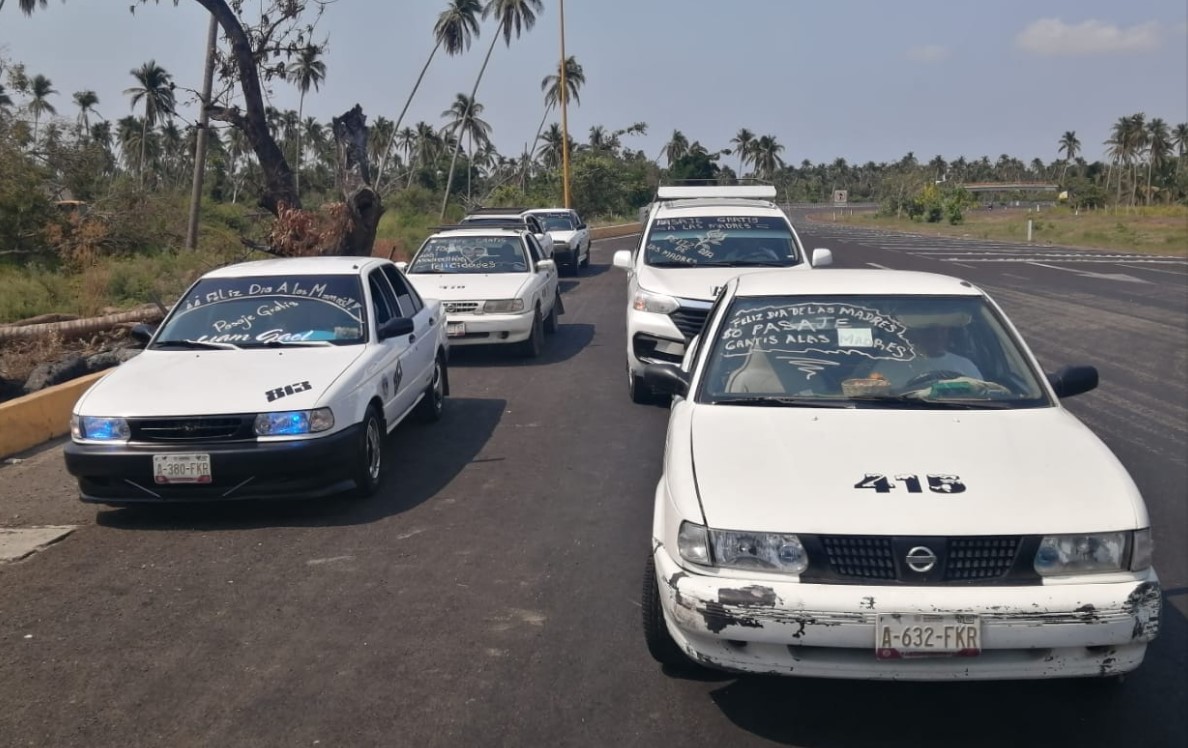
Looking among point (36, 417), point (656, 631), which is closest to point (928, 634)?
point (656, 631)

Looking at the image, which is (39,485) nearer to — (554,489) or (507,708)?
(554,489)

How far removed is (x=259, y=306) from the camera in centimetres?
791

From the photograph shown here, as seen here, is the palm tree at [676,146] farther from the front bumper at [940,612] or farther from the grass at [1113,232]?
the front bumper at [940,612]

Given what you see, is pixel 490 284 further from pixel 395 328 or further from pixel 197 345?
pixel 197 345

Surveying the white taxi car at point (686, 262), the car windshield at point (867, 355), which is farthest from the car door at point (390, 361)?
the car windshield at point (867, 355)

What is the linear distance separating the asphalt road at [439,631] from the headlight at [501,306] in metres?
3.65

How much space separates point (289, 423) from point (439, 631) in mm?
2142

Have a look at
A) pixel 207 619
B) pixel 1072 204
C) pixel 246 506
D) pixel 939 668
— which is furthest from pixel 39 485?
pixel 1072 204

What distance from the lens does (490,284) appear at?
12898 millimetres

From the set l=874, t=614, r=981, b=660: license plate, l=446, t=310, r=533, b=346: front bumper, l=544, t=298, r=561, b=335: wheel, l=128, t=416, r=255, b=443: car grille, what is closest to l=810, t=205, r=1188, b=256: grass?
l=544, t=298, r=561, b=335: wheel

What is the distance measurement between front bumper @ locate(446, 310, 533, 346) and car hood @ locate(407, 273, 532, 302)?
229 mm

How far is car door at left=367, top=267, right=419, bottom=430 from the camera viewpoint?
765 cm

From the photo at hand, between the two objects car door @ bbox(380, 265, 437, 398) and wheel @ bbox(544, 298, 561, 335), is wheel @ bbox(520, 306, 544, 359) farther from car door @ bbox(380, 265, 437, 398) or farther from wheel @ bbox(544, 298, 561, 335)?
car door @ bbox(380, 265, 437, 398)

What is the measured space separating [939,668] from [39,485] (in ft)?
21.5
